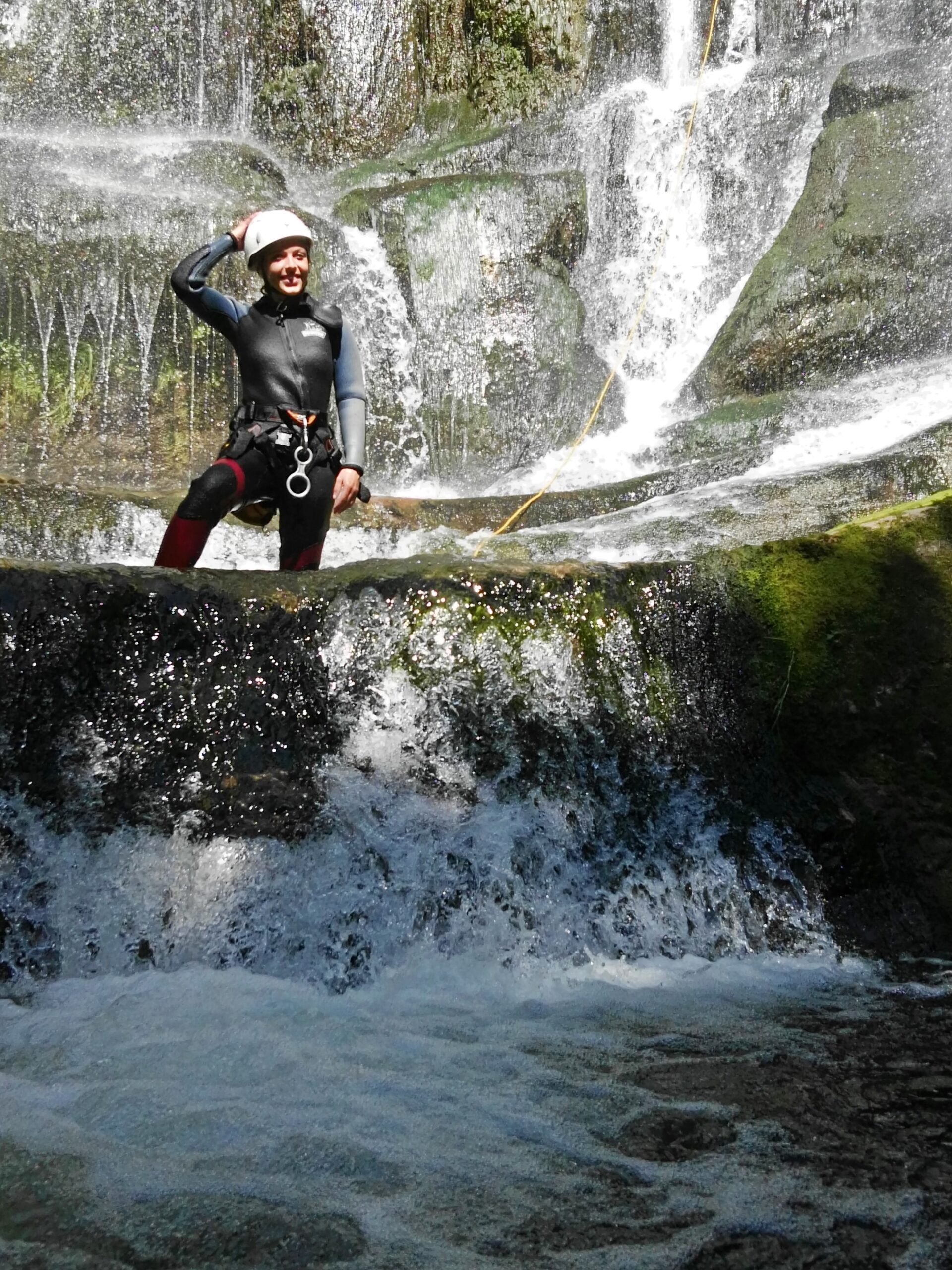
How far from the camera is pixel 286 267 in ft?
16.2

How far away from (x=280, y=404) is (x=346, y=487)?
0.40m

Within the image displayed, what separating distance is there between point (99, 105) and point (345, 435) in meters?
10.2

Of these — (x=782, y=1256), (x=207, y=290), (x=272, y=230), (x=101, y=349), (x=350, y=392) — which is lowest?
(x=782, y=1256)

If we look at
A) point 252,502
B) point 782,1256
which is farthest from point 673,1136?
point 252,502

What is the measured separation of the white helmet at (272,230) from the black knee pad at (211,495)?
0.88 meters

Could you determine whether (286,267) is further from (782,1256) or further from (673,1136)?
(782,1256)

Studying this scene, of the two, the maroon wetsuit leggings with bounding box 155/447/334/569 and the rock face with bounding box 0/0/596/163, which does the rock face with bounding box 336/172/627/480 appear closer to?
the rock face with bounding box 0/0/596/163

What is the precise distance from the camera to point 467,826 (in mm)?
3979

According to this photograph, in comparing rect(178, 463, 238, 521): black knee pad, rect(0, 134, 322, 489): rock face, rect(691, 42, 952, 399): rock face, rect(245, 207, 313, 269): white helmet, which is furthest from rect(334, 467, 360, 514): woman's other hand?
rect(691, 42, 952, 399): rock face

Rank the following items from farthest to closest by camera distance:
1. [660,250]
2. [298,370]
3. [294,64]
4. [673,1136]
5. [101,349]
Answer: [294,64] < [660,250] < [101,349] < [298,370] < [673,1136]

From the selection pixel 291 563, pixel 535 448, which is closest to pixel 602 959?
pixel 291 563

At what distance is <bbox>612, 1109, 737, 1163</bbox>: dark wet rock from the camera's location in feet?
8.69

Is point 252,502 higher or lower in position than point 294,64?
lower

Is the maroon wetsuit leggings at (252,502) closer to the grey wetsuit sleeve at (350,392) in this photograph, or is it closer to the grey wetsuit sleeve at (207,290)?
the grey wetsuit sleeve at (350,392)
